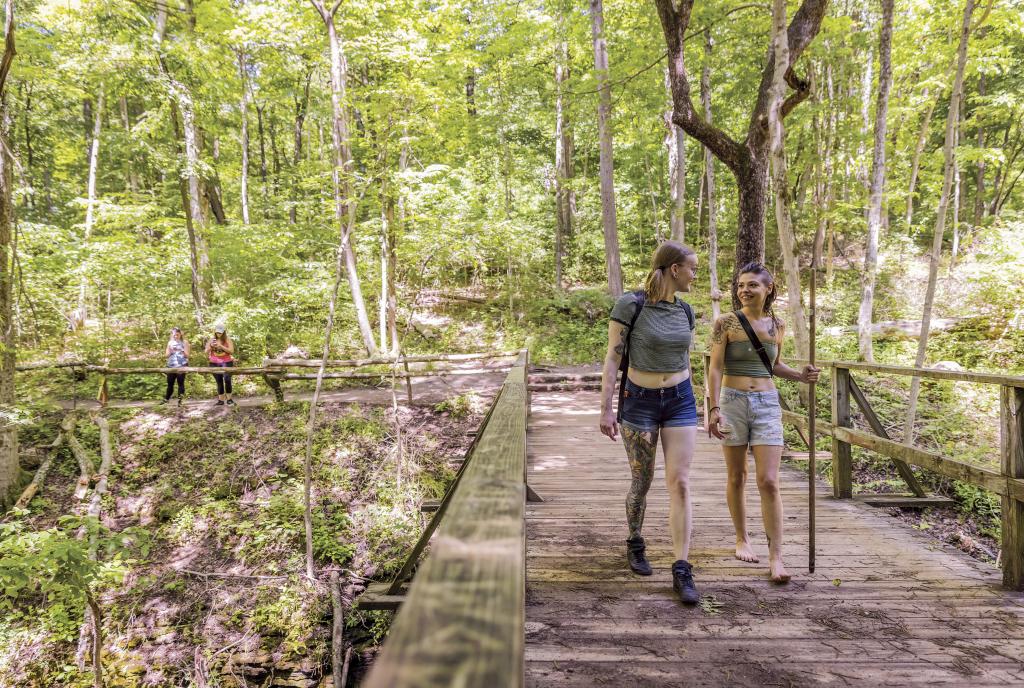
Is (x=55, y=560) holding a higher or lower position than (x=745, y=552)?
lower

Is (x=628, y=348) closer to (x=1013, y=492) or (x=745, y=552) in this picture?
(x=745, y=552)

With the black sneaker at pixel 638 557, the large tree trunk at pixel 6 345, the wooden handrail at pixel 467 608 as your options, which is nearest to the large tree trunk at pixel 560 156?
the large tree trunk at pixel 6 345

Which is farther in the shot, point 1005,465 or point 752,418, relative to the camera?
point 752,418

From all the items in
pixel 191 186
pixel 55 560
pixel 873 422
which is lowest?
pixel 55 560

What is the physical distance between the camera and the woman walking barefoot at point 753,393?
3.21 metres

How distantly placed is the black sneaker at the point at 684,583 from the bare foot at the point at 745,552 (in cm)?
66

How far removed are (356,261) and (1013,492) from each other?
14.1m

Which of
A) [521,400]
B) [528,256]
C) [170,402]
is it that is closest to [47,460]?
[170,402]

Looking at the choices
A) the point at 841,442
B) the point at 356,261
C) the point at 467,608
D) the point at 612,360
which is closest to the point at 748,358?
the point at 612,360

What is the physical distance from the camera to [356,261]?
48.0 feet

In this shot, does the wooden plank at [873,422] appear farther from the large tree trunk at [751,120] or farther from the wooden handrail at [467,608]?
the wooden handrail at [467,608]

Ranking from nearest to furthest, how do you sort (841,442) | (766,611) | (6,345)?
(766,611)
(841,442)
(6,345)

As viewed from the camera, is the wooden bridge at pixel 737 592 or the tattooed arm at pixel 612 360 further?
the tattooed arm at pixel 612 360

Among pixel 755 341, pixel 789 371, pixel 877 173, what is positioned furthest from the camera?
pixel 877 173
